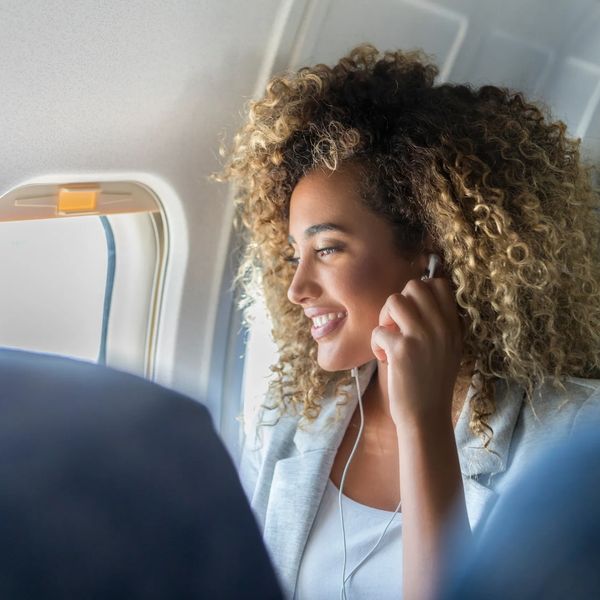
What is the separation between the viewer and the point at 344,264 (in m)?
1.67

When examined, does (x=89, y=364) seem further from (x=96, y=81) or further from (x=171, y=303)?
(x=171, y=303)

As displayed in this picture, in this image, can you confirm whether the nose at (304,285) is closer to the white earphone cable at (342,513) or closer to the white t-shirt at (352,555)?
the white earphone cable at (342,513)

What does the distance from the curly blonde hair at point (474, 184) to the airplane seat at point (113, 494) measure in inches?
46.5

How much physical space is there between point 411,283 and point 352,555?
53 cm

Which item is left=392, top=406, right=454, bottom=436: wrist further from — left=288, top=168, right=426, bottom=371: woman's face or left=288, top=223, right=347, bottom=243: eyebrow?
left=288, top=223, right=347, bottom=243: eyebrow

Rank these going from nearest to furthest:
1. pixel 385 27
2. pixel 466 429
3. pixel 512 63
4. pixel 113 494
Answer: pixel 113 494
pixel 466 429
pixel 385 27
pixel 512 63

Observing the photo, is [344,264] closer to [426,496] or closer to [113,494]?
[426,496]

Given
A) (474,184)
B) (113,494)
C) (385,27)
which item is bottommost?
(113,494)

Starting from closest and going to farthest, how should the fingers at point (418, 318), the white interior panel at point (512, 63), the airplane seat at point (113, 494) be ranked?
1. the airplane seat at point (113, 494)
2. the fingers at point (418, 318)
3. the white interior panel at point (512, 63)

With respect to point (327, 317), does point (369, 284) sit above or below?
above

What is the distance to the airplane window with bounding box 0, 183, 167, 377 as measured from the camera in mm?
1883

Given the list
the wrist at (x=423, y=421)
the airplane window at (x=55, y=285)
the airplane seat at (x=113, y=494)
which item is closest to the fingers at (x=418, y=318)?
the wrist at (x=423, y=421)

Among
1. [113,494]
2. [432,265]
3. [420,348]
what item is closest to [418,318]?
[420,348]

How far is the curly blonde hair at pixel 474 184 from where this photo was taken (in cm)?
162
